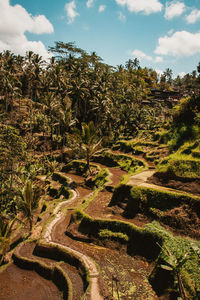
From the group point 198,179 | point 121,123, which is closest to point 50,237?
point 198,179

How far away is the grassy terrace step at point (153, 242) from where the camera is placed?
7629 mm

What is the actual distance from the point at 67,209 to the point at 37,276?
593 centimetres

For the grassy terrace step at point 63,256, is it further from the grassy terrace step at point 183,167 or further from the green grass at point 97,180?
the green grass at point 97,180

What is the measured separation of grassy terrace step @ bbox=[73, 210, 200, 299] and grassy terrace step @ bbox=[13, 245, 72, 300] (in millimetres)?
2739

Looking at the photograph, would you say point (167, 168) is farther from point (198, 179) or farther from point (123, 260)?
point (123, 260)

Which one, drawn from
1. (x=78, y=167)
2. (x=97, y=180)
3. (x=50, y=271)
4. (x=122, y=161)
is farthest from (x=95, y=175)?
(x=50, y=271)

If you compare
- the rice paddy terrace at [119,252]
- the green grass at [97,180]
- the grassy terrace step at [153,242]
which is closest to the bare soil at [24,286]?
the rice paddy terrace at [119,252]

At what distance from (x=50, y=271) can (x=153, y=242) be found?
545 cm

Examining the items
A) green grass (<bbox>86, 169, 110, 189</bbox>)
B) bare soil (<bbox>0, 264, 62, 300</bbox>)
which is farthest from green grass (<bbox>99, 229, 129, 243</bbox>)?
green grass (<bbox>86, 169, 110, 189</bbox>)

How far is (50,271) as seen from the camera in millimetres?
10281

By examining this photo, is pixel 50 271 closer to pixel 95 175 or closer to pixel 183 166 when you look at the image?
pixel 183 166

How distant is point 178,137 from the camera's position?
63.0 ft

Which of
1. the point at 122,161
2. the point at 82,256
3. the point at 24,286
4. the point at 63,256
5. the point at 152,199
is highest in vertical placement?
the point at 122,161

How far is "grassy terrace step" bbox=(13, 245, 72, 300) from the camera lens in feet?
29.6
